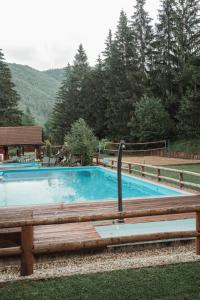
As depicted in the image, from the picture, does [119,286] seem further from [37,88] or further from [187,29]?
[37,88]

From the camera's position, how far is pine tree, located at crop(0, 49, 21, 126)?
148 feet

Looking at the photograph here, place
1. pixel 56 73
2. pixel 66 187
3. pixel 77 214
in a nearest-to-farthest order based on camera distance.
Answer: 1. pixel 77 214
2. pixel 66 187
3. pixel 56 73

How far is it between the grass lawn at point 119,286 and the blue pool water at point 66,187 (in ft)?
18.6

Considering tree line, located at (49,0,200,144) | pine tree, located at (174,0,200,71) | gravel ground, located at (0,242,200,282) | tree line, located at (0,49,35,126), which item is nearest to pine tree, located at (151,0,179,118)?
tree line, located at (49,0,200,144)

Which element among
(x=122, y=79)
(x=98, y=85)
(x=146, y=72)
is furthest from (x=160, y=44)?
(x=98, y=85)

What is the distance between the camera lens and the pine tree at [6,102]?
45119 millimetres

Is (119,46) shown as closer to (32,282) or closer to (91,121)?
(91,121)

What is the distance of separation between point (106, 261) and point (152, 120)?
87.6 ft

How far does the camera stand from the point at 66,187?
1598 centimetres

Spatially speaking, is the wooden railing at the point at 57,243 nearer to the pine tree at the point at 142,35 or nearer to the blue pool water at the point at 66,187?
the blue pool water at the point at 66,187

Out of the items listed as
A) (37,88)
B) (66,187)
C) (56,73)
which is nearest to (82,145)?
(66,187)

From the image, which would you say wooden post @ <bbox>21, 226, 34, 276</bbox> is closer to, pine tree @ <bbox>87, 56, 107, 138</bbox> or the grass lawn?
the grass lawn

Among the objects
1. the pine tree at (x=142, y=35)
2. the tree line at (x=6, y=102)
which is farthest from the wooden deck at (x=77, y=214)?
→ the tree line at (x=6, y=102)

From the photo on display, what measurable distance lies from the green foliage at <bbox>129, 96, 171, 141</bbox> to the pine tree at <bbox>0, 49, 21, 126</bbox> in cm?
1990
